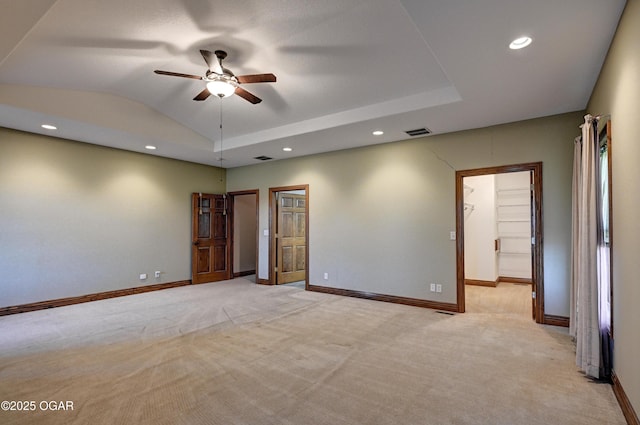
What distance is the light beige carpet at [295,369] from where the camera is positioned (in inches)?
85.0

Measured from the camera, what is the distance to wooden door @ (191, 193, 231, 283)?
694 centimetres

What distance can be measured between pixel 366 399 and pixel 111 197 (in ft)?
18.3

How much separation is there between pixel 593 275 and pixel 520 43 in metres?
2.03

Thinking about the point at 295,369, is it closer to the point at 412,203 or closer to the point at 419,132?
the point at 412,203

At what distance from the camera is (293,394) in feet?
7.82

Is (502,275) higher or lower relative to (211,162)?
lower

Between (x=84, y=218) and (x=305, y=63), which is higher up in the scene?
(x=305, y=63)

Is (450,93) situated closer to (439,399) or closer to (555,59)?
(555,59)

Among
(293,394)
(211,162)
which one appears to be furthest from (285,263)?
(293,394)

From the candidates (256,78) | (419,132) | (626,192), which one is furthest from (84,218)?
(626,192)

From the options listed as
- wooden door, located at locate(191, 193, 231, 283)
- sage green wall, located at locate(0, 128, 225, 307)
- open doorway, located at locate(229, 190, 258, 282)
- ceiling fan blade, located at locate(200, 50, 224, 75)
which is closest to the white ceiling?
ceiling fan blade, located at locate(200, 50, 224, 75)

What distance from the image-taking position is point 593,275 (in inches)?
106

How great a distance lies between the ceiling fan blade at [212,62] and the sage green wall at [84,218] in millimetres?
3707

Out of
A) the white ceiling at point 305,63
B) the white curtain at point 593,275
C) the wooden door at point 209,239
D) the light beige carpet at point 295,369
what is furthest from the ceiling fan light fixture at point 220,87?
the wooden door at point 209,239
